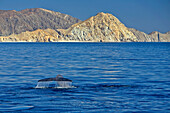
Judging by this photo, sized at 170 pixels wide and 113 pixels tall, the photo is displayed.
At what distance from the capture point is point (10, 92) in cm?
2773

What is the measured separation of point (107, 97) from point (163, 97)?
4.22 metres

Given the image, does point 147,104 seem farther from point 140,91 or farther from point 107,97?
point 140,91

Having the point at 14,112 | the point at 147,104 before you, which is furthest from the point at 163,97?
the point at 14,112

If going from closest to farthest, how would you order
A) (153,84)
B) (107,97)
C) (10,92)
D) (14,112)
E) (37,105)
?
(14,112) → (37,105) → (107,97) → (10,92) → (153,84)

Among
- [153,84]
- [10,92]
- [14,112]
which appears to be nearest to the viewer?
[14,112]

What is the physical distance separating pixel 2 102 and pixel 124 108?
331 inches

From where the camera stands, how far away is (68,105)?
894 inches

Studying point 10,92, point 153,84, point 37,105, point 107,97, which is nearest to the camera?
point 37,105

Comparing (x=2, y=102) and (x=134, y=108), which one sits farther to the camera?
(x=2, y=102)

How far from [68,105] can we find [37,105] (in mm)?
2065

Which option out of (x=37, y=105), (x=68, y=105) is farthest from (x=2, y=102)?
(x=68, y=105)

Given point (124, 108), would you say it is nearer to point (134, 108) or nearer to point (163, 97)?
point (134, 108)

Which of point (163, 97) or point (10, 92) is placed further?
point (10, 92)

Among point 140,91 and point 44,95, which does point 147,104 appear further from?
point 44,95
